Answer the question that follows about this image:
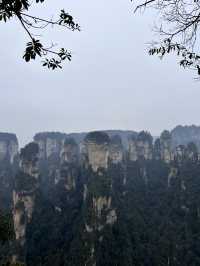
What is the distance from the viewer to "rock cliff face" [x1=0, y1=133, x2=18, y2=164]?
5241 inches

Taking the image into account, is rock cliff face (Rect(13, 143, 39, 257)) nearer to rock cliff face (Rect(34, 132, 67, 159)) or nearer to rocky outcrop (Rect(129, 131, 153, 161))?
rocky outcrop (Rect(129, 131, 153, 161))

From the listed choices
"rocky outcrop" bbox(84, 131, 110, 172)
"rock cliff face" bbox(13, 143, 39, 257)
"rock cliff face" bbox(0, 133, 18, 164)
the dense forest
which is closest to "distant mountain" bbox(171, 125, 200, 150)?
the dense forest

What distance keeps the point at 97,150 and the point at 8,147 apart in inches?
2567

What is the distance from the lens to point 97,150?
7925 cm

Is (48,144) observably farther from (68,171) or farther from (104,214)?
(104,214)

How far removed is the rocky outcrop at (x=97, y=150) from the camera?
77.4m

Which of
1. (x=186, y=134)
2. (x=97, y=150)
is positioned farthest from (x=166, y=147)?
(x=186, y=134)

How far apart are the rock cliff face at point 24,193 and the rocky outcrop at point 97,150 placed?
1206 centimetres

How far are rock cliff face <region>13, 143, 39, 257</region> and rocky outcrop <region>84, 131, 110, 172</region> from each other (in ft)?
39.6

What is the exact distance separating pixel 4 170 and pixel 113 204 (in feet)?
179

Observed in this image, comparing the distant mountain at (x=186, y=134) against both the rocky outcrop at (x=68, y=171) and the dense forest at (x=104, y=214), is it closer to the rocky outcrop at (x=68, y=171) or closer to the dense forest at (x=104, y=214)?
the dense forest at (x=104, y=214)

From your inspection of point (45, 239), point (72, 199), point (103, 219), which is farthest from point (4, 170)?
point (103, 219)

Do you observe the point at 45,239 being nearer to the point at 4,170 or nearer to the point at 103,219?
the point at 103,219

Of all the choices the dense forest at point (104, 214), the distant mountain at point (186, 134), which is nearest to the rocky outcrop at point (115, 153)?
the dense forest at point (104, 214)
